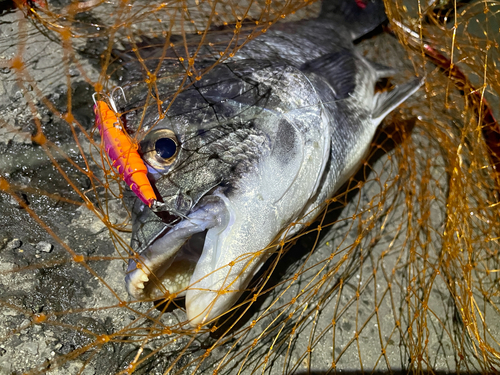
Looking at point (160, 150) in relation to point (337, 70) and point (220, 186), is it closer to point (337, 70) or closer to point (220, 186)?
point (220, 186)

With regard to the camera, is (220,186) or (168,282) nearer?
(220,186)

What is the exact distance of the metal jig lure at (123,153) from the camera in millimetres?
1907

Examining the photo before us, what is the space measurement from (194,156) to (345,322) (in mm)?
1834

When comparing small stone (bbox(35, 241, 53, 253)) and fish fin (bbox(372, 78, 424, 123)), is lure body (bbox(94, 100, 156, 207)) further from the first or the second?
fish fin (bbox(372, 78, 424, 123))

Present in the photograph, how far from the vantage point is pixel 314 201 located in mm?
2490

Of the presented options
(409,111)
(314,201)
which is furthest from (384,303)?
(409,111)

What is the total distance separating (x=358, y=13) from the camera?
3.78 m

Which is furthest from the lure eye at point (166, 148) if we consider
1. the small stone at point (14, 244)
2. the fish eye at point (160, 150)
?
the small stone at point (14, 244)

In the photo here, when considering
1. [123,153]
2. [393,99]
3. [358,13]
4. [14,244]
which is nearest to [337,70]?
[393,99]

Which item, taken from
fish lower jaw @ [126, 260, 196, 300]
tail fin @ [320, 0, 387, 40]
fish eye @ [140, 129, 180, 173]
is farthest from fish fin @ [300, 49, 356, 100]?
fish lower jaw @ [126, 260, 196, 300]

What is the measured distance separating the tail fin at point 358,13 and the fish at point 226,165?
1421 mm

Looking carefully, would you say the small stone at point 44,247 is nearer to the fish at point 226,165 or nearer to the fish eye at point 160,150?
the fish at point 226,165

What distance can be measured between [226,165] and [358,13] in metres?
2.79

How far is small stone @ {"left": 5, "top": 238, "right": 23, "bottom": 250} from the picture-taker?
8.11ft
